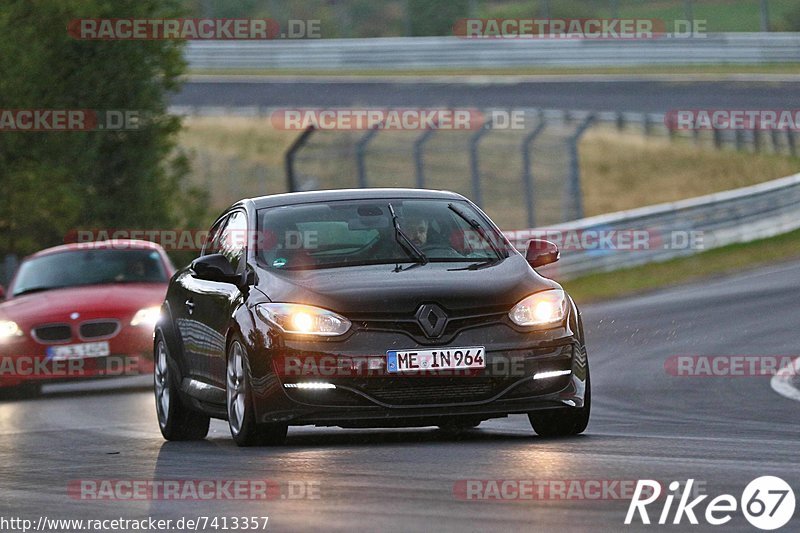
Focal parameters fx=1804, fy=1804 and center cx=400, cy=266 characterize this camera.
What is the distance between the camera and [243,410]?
977 centimetres

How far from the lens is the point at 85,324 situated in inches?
673

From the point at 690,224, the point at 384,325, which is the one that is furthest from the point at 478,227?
the point at 690,224

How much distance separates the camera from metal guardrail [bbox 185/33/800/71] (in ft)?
155

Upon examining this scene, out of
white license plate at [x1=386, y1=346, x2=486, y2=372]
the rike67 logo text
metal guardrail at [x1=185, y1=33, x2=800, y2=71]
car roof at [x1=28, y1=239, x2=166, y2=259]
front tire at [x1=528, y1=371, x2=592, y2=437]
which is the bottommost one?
metal guardrail at [x1=185, y1=33, x2=800, y2=71]

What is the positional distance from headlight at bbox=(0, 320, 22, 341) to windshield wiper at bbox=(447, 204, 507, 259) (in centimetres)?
752

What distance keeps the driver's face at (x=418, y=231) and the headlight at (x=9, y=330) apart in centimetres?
765

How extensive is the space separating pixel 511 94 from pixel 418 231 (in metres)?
36.8

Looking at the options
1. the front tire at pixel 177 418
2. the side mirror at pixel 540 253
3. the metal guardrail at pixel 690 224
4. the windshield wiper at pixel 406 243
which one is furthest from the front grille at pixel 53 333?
the metal guardrail at pixel 690 224

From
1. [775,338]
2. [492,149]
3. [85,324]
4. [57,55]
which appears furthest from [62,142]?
[492,149]

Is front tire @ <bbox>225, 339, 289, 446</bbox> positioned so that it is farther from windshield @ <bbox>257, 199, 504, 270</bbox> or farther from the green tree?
the green tree

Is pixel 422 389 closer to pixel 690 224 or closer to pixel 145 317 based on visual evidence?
pixel 145 317

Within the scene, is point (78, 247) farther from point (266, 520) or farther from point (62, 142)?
point (266, 520)

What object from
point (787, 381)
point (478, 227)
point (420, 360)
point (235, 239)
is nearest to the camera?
point (420, 360)

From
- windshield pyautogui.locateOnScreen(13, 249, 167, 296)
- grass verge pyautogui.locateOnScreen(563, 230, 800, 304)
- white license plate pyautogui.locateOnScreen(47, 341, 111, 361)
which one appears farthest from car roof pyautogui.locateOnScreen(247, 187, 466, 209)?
grass verge pyautogui.locateOnScreen(563, 230, 800, 304)
